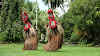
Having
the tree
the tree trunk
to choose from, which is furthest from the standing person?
the tree

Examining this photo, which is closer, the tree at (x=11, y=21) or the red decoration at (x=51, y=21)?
the red decoration at (x=51, y=21)

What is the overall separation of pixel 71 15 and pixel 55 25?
19358mm

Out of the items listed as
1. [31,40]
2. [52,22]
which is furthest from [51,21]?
[31,40]

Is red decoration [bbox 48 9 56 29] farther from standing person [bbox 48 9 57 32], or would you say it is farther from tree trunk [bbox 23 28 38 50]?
tree trunk [bbox 23 28 38 50]

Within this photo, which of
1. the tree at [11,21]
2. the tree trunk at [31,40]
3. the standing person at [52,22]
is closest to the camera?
the standing person at [52,22]

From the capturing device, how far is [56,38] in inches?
647

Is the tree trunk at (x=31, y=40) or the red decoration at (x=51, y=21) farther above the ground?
the red decoration at (x=51, y=21)

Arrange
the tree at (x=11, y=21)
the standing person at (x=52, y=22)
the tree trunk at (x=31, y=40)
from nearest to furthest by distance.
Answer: the standing person at (x=52, y=22) → the tree trunk at (x=31, y=40) → the tree at (x=11, y=21)

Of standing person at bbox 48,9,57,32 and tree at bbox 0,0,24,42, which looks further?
tree at bbox 0,0,24,42

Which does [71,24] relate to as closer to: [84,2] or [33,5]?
[84,2]

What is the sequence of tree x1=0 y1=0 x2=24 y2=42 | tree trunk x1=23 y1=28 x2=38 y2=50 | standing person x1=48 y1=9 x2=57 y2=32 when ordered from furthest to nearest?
tree x1=0 y1=0 x2=24 y2=42 < tree trunk x1=23 y1=28 x2=38 y2=50 < standing person x1=48 y1=9 x2=57 y2=32

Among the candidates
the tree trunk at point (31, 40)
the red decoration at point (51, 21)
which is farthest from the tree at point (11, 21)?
the red decoration at point (51, 21)

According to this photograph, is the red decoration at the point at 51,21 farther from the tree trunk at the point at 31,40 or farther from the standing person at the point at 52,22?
the tree trunk at the point at 31,40

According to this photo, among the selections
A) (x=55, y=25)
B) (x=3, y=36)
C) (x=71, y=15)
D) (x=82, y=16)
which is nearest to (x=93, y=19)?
(x=82, y=16)
